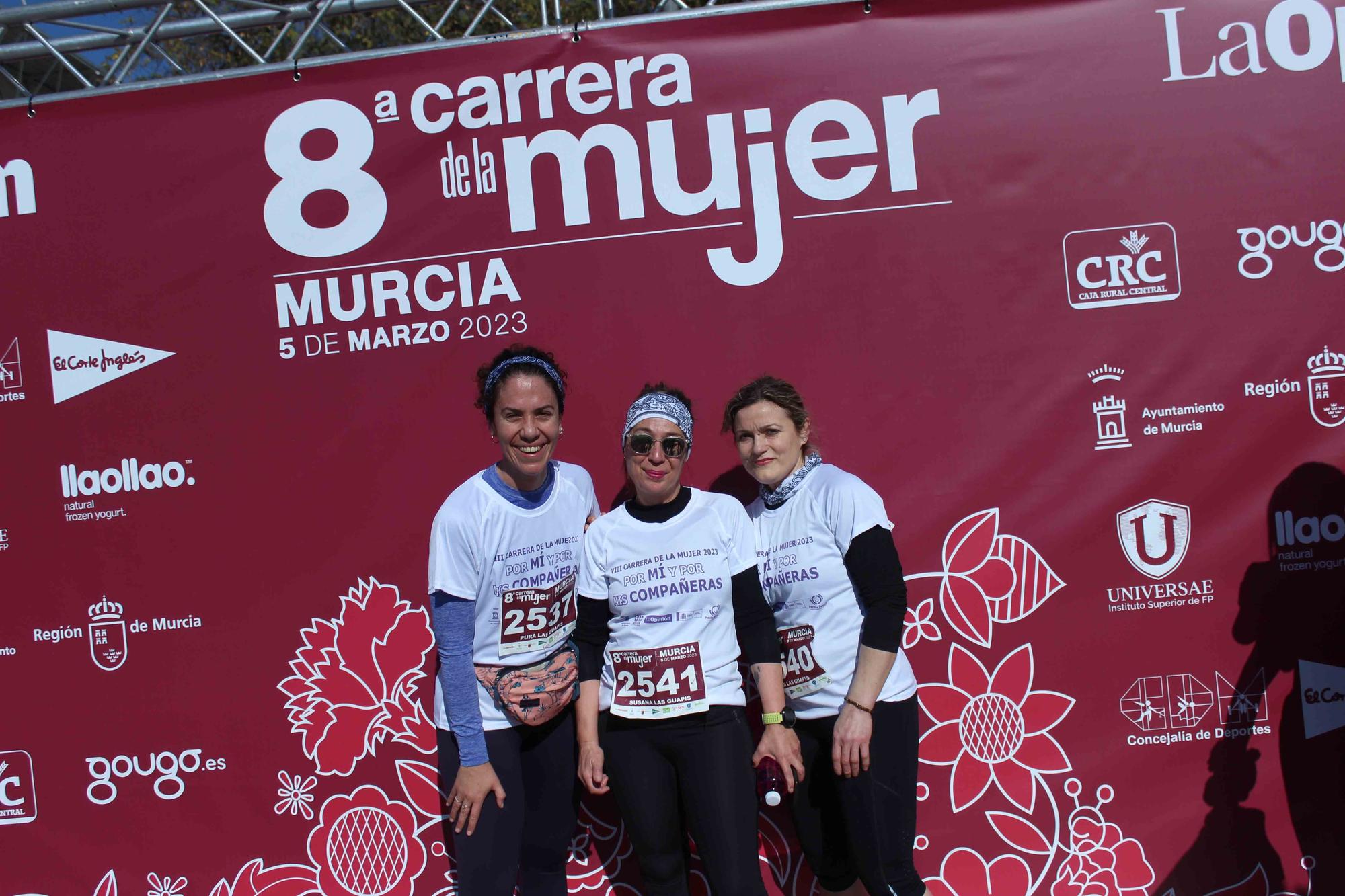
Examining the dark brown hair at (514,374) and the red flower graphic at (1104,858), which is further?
the red flower graphic at (1104,858)

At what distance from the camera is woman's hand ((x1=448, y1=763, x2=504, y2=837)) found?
250 centimetres

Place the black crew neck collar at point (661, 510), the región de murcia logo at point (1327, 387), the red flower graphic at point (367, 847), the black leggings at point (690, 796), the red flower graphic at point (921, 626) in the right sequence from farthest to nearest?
the red flower graphic at point (367, 847) < the red flower graphic at point (921, 626) < the región de murcia logo at point (1327, 387) < the black crew neck collar at point (661, 510) < the black leggings at point (690, 796)

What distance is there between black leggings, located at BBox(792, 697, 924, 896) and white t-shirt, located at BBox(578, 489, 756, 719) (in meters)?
0.32

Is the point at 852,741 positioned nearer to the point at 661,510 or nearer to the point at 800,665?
the point at 800,665

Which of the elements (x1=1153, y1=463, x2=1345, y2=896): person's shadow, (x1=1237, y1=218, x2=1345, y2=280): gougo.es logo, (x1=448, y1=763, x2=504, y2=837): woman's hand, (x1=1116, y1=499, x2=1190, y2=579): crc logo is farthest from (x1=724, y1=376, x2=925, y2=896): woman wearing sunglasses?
(x1=1237, y1=218, x2=1345, y2=280): gougo.es logo

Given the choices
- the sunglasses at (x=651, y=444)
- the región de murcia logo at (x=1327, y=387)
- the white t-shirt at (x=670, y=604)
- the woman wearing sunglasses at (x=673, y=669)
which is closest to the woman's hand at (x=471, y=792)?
the woman wearing sunglasses at (x=673, y=669)

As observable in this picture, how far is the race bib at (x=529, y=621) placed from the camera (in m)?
2.62

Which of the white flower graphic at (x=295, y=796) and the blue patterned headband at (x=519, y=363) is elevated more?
the blue patterned headband at (x=519, y=363)

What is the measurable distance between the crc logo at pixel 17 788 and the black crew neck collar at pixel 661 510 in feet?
7.72

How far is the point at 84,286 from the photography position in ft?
11.0

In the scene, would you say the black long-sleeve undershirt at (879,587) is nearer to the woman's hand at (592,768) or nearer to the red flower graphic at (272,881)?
the woman's hand at (592,768)

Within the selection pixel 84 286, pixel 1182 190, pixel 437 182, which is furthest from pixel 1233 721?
pixel 84 286

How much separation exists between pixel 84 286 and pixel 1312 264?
13.1 feet

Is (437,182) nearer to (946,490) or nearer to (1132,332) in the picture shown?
(946,490)
